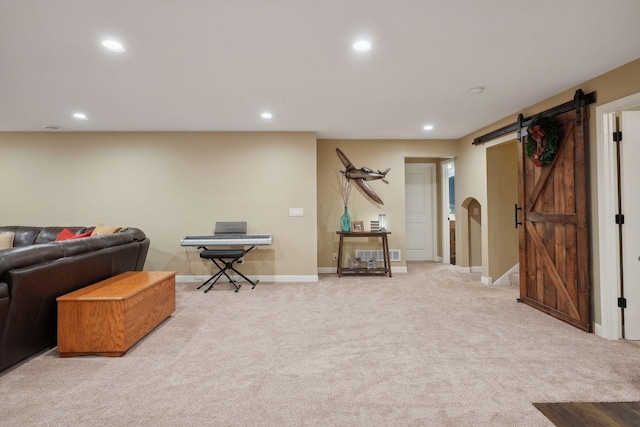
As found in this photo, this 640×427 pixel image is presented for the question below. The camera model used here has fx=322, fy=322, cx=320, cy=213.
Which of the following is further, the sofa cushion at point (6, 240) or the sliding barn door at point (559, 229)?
the sofa cushion at point (6, 240)

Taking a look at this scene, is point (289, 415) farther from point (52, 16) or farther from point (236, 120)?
point (236, 120)

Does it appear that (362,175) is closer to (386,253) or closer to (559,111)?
(386,253)

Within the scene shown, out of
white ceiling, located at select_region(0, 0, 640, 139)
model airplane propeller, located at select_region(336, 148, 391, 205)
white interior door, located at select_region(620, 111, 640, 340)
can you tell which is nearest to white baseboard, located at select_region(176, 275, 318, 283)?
model airplane propeller, located at select_region(336, 148, 391, 205)

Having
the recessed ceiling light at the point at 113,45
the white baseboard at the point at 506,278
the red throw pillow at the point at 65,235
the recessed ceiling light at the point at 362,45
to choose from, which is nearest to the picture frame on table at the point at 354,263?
the white baseboard at the point at 506,278

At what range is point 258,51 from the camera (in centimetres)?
252

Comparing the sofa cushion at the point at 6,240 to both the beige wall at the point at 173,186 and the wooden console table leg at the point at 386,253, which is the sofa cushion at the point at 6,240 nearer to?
the beige wall at the point at 173,186

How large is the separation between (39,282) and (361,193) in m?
4.54

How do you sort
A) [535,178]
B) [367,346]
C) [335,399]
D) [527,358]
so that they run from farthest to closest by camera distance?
[535,178], [367,346], [527,358], [335,399]

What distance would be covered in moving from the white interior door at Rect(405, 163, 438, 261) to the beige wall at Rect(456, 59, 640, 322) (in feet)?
3.93

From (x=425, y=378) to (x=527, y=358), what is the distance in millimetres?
917

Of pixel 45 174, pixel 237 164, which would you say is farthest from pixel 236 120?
pixel 45 174

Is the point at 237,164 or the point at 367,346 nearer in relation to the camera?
the point at 367,346

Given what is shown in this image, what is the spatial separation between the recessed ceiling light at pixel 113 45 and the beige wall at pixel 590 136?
4063 mm

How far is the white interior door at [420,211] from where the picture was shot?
271 inches
